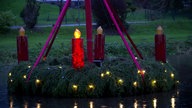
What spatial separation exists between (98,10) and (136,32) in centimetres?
330

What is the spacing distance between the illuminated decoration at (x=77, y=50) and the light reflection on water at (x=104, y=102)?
973mm

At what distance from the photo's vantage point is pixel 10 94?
1500cm

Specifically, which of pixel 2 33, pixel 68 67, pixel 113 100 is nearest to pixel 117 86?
pixel 113 100

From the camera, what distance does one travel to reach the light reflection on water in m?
12.8

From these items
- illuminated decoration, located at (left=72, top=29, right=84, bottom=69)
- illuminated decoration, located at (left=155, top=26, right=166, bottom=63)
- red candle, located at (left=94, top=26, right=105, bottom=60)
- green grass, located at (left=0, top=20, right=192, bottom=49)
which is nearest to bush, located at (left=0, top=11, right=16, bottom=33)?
green grass, located at (left=0, top=20, right=192, bottom=49)

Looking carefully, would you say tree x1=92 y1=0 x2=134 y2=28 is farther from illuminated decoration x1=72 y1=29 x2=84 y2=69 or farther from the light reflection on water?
the light reflection on water

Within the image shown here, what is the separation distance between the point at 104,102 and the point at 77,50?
1.61m

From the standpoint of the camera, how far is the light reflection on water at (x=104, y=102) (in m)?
12.8

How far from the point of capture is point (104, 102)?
13.3 m

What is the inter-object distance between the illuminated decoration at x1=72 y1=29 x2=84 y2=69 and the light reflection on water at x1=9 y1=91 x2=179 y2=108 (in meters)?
0.97

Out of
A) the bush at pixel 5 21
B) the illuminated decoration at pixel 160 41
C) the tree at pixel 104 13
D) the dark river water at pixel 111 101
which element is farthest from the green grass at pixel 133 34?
the dark river water at pixel 111 101

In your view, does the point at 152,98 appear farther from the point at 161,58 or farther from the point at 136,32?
the point at 136,32

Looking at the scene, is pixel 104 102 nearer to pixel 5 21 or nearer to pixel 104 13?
pixel 5 21

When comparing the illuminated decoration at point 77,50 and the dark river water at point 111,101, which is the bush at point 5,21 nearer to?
the dark river water at point 111,101
